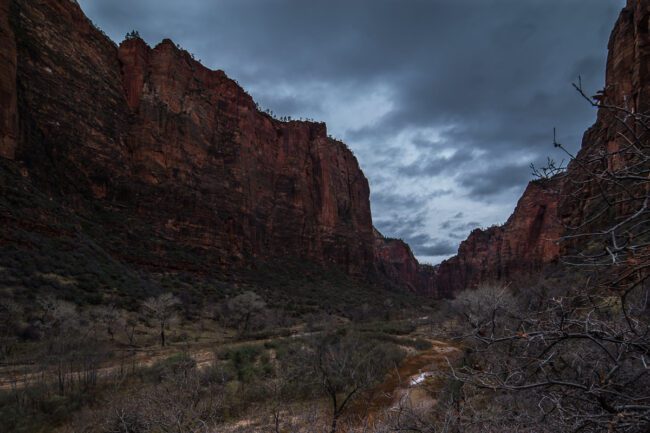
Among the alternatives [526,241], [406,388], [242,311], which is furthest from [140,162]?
[526,241]

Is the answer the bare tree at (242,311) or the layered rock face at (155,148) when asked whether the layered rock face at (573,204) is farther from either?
the layered rock face at (155,148)

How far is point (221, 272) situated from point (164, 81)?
29.4 m

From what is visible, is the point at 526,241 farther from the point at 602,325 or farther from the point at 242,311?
the point at 602,325

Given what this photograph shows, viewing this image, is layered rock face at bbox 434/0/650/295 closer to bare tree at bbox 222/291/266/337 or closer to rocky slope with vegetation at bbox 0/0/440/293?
bare tree at bbox 222/291/266/337

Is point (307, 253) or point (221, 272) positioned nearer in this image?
point (221, 272)

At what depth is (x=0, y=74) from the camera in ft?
98.8

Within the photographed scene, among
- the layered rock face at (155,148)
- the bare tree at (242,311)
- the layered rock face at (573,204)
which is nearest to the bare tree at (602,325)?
the layered rock face at (573,204)

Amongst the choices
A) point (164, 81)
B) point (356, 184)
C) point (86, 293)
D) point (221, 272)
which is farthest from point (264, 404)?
point (356, 184)

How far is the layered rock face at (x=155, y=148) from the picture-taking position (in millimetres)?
35031

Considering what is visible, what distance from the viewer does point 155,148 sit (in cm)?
4647

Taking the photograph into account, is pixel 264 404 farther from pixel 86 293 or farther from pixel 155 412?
pixel 86 293

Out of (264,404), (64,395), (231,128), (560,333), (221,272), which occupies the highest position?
(231,128)

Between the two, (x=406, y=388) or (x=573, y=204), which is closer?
(x=573, y=204)

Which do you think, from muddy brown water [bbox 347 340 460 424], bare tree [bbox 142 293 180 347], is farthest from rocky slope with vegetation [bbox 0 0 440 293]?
muddy brown water [bbox 347 340 460 424]
